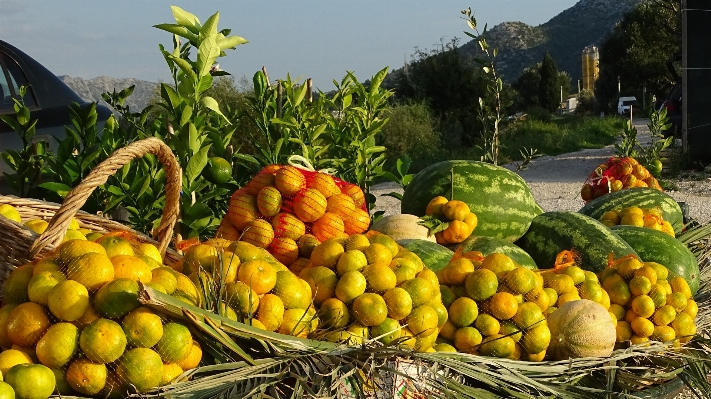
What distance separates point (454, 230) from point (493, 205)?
500 mm

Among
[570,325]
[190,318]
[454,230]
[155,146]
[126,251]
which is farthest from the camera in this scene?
[454,230]

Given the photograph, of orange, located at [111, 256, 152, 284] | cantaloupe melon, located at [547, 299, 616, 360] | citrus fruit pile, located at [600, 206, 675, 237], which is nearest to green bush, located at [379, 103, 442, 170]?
citrus fruit pile, located at [600, 206, 675, 237]

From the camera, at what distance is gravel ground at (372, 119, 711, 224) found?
1060cm

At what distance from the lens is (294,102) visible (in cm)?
471

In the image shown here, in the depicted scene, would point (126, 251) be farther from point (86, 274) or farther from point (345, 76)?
point (345, 76)

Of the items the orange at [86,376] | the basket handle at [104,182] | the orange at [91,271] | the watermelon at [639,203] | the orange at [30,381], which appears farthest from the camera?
the watermelon at [639,203]

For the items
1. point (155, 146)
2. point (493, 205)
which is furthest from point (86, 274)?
point (493, 205)

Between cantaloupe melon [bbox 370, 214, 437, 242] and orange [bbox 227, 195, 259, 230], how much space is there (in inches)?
30.5

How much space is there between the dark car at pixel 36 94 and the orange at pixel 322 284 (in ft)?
13.5

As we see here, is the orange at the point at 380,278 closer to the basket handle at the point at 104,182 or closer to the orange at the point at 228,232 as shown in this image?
the basket handle at the point at 104,182

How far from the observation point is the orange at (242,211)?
2.99 m

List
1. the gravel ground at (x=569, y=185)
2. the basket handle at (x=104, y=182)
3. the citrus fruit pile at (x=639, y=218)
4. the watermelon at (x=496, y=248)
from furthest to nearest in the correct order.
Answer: the gravel ground at (x=569, y=185) → the citrus fruit pile at (x=639, y=218) → the watermelon at (x=496, y=248) → the basket handle at (x=104, y=182)

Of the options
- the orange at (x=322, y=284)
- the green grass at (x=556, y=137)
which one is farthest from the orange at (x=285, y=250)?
the green grass at (x=556, y=137)

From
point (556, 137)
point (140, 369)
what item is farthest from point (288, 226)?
point (556, 137)
